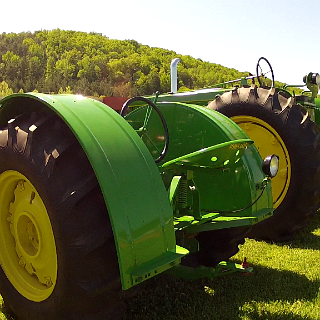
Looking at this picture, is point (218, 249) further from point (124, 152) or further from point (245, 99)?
point (245, 99)

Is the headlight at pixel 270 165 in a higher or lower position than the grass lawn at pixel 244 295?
higher

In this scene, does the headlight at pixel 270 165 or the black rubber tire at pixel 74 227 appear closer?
the black rubber tire at pixel 74 227

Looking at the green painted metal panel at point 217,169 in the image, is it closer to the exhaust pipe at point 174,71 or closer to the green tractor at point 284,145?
the green tractor at point 284,145

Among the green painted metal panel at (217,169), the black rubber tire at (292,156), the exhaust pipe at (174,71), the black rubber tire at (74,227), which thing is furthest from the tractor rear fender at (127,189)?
the exhaust pipe at (174,71)

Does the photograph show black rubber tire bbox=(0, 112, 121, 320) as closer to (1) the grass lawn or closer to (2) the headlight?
(1) the grass lawn

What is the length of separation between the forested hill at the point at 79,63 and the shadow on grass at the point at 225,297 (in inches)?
1952

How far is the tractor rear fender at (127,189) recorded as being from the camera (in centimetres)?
162

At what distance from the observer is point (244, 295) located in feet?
8.94

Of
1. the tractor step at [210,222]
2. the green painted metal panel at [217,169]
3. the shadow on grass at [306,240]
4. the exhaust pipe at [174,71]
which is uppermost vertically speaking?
the exhaust pipe at [174,71]

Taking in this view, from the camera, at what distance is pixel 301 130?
3.93 meters

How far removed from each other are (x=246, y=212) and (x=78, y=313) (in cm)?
147

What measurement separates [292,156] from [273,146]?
252mm

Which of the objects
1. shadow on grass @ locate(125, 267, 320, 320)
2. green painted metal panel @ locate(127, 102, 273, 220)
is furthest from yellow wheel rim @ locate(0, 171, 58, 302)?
green painted metal panel @ locate(127, 102, 273, 220)

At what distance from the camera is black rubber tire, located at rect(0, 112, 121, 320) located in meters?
1.67
